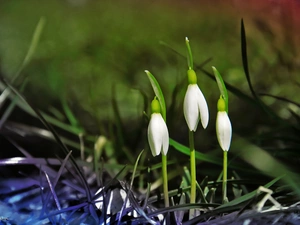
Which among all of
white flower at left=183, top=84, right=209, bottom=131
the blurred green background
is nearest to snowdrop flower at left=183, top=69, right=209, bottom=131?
white flower at left=183, top=84, right=209, bottom=131

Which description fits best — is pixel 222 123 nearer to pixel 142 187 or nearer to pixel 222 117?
pixel 222 117

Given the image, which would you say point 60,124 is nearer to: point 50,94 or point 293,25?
point 50,94

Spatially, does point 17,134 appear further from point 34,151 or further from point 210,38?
point 210,38

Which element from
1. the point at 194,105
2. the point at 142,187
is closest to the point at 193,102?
the point at 194,105

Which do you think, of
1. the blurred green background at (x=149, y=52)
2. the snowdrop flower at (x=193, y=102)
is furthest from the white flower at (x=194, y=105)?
the blurred green background at (x=149, y=52)

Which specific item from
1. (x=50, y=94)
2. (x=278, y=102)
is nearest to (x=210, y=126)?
(x=278, y=102)

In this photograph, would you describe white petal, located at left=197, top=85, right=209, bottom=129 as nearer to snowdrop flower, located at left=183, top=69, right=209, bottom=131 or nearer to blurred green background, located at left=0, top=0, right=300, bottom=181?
snowdrop flower, located at left=183, top=69, right=209, bottom=131

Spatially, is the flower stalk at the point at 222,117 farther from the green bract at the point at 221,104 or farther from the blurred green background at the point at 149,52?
the blurred green background at the point at 149,52

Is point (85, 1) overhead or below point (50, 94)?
overhead
